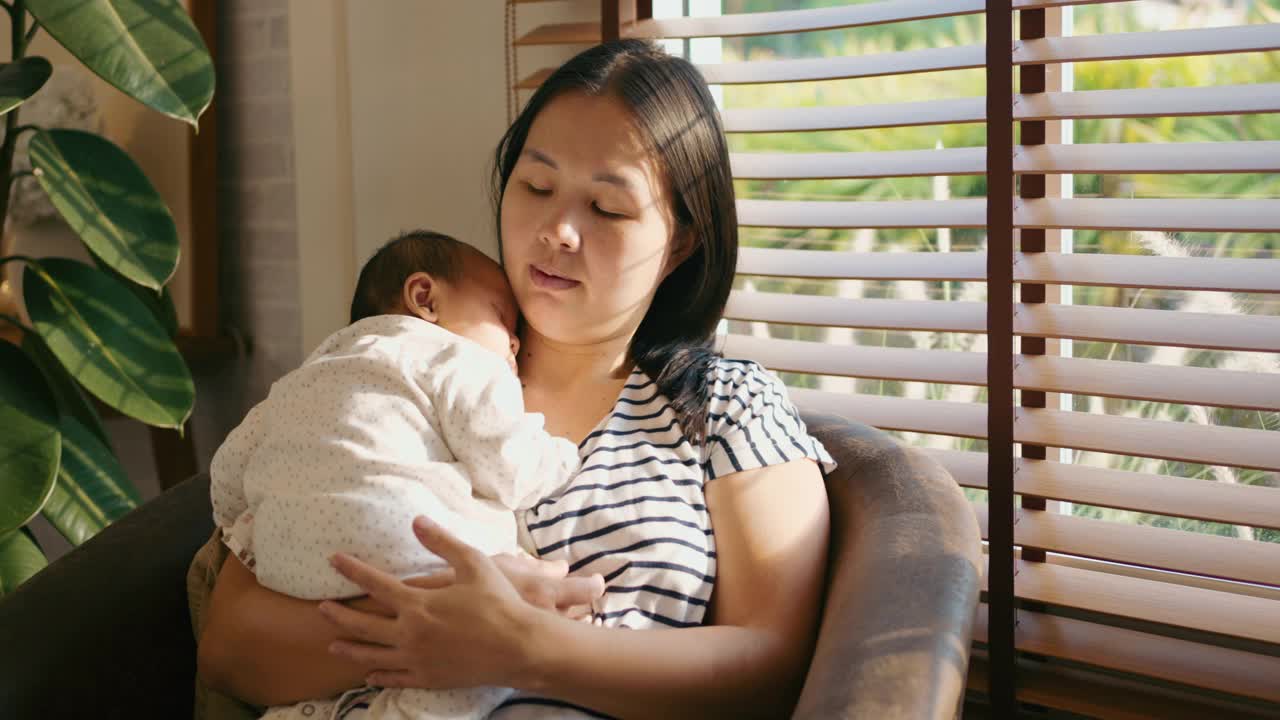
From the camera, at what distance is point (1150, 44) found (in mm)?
1531

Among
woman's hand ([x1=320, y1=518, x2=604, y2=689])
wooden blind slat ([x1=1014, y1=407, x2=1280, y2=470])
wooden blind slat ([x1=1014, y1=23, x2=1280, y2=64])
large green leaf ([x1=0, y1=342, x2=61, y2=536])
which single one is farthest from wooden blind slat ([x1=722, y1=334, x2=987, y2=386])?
large green leaf ([x1=0, y1=342, x2=61, y2=536])

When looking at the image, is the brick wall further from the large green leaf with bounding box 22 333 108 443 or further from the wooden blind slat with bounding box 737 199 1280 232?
the wooden blind slat with bounding box 737 199 1280 232

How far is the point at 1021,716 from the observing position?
1810 mm

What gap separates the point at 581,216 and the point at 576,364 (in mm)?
224

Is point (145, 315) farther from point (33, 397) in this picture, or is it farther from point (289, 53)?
point (289, 53)

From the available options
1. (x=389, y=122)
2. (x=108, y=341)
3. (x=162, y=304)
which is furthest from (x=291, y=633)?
(x=389, y=122)

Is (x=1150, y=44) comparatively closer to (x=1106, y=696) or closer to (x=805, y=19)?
(x=805, y=19)

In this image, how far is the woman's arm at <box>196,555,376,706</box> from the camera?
1.18m

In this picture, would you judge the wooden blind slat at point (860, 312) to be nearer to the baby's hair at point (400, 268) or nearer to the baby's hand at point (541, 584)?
the baby's hair at point (400, 268)

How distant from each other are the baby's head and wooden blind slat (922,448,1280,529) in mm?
605

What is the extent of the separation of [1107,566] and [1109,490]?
0.29 metres

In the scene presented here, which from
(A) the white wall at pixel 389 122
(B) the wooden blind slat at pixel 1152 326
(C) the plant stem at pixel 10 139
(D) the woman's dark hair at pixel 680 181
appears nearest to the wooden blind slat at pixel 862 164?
(B) the wooden blind slat at pixel 1152 326

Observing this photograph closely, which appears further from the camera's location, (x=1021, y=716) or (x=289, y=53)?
(x=289, y=53)

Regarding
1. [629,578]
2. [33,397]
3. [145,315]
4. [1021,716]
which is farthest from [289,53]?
[1021,716]
